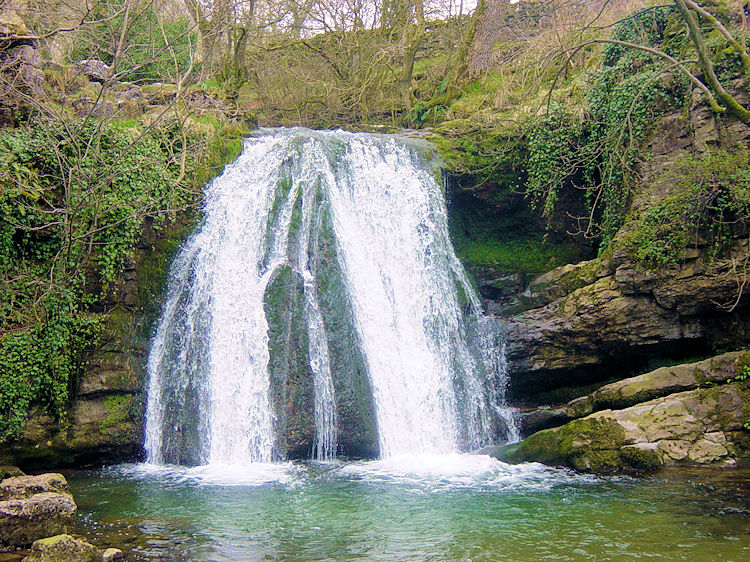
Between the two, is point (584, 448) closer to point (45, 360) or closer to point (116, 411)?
point (116, 411)

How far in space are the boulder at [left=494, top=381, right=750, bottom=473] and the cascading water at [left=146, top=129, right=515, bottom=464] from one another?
1.97m

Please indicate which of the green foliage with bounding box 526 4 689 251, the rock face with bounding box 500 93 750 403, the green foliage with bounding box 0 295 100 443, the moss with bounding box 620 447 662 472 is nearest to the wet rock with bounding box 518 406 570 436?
the rock face with bounding box 500 93 750 403

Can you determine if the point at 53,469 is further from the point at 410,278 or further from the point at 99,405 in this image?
the point at 410,278

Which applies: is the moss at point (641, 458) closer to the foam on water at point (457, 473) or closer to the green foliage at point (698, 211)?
the foam on water at point (457, 473)

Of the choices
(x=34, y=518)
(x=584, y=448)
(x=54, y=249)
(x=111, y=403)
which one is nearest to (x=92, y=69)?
(x=54, y=249)

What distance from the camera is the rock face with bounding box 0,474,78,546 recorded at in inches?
204

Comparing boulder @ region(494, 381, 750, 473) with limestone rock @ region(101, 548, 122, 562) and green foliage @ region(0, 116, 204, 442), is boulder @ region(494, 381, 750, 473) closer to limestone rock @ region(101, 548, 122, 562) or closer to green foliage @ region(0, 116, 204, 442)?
limestone rock @ region(101, 548, 122, 562)

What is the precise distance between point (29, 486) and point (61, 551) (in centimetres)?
171

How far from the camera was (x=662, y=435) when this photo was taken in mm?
7629

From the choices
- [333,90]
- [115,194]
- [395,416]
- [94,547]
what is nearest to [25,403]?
[115,194]

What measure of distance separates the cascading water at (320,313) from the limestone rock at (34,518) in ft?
10.5

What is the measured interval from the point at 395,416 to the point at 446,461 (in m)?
A: 1.05

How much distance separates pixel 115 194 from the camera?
946 centimetres

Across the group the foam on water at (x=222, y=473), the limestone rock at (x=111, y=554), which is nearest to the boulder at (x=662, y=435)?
the foam on water at (x=222, y=473)
